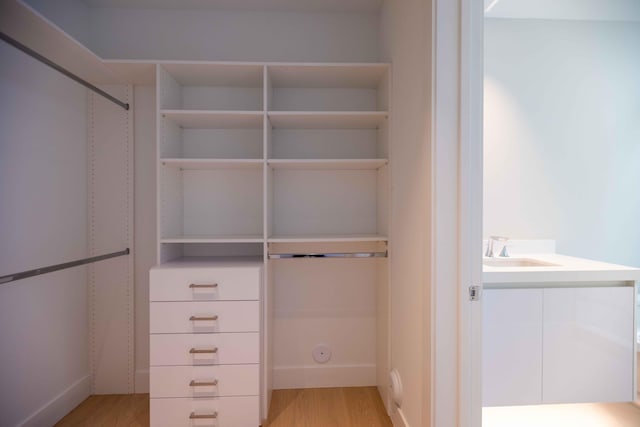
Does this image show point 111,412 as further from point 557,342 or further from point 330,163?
point 557,342

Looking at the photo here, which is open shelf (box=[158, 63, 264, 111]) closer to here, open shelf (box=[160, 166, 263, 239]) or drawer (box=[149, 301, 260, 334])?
open shelf (box=[160, 166, 263, 239])

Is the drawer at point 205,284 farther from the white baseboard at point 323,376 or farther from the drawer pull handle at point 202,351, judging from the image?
the white baseboard at point 323,376

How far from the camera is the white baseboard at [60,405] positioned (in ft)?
5.75

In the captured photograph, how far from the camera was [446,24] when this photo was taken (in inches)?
48.3

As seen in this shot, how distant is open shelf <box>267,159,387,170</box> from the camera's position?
1.90 metres

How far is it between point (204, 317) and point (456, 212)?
1.35 metres

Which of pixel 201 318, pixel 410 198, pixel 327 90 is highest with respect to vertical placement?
pixel 327 90

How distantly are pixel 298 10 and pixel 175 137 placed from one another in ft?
3.95

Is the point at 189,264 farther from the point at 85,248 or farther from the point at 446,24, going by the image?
the point at 446,24

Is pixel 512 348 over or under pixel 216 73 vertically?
under

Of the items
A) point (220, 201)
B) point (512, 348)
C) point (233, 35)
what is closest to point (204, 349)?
point (220, 201)

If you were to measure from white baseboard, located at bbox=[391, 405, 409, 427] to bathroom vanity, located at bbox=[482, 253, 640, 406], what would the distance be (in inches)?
16.3

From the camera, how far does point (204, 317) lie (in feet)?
5.71

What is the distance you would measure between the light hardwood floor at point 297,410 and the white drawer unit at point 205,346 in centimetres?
29
